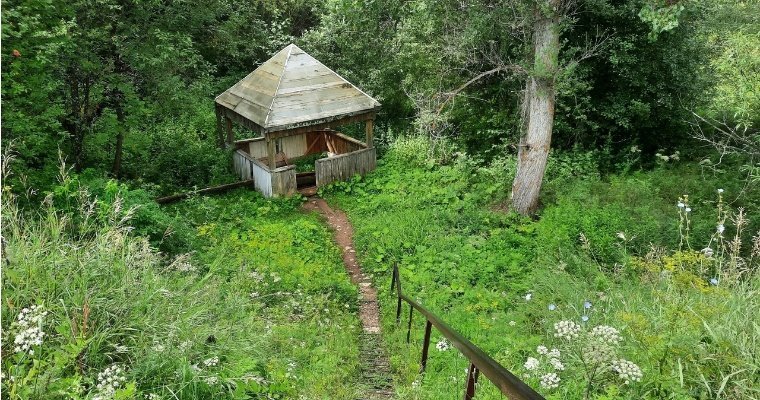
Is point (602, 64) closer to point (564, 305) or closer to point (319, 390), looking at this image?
point (564, 305)

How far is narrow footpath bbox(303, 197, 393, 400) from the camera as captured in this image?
213 inches

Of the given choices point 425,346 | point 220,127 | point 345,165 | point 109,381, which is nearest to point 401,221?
point 345,165

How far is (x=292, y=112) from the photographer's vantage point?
45.6 ft

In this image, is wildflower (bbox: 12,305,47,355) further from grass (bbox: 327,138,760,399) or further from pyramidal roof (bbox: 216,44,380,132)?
pyramidal roof (bbox: 216,44,380,132)

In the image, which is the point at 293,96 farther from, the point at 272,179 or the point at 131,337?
the point at 131,337

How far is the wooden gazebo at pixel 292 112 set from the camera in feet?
45.5

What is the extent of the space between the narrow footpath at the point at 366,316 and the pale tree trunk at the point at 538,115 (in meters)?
3.71

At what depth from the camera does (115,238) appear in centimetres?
452

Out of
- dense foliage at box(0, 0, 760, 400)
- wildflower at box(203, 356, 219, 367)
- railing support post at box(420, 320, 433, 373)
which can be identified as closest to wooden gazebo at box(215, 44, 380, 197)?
dense foliage at box(0, 0, 760, 400)

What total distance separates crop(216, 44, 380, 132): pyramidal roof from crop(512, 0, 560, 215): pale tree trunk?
520cm

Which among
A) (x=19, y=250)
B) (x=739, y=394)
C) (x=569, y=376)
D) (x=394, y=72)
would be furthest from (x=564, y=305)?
(x=394, y=72)

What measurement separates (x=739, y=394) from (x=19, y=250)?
15.7ft

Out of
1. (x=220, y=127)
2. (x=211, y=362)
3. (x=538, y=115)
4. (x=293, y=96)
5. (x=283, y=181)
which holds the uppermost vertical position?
(x=293, y=96)

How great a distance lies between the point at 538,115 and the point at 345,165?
6.30m
